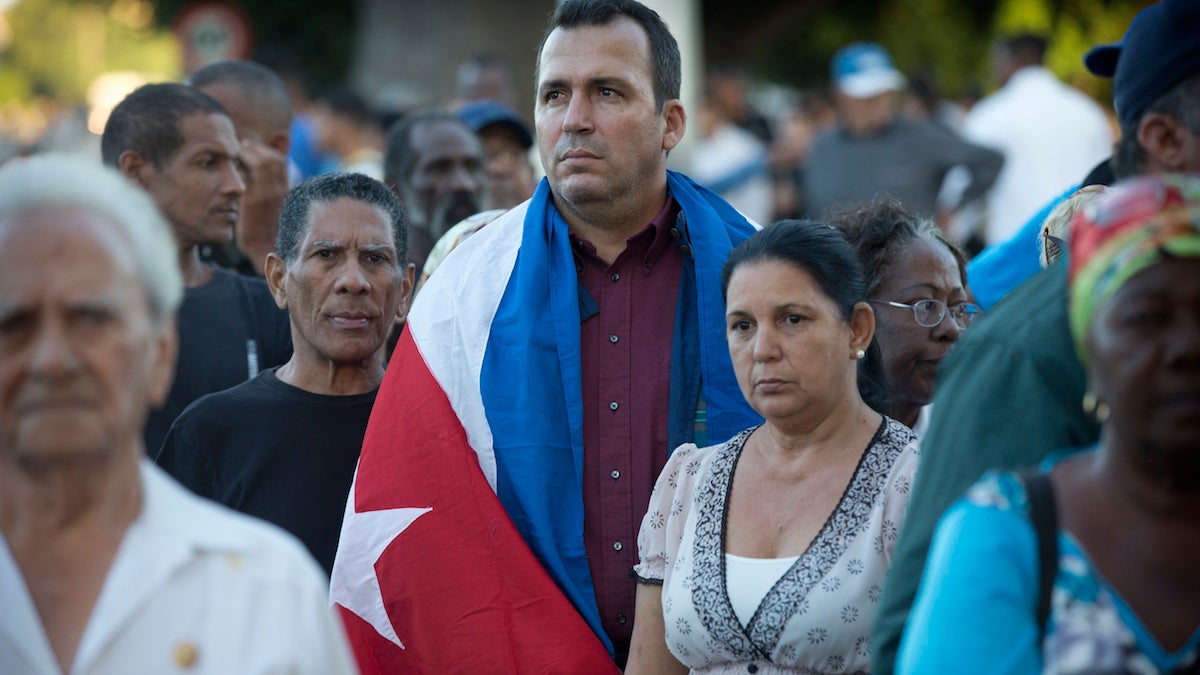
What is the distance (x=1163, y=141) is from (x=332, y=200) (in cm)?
274

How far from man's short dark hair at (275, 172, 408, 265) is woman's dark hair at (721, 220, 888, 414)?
53.6 inches

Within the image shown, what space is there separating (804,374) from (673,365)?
23.1 inches

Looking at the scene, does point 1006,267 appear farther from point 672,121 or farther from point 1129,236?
point 1129,236

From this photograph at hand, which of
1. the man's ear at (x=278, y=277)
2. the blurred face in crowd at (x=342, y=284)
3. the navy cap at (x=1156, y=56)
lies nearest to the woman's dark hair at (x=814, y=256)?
the navy cap at (x=1156, y=56)

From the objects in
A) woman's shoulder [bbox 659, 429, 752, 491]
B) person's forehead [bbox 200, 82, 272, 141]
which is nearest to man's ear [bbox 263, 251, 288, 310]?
woman's shoulder [bbox 659, 429, 752, 491]

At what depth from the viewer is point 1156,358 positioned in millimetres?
2359

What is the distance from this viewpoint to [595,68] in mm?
4492

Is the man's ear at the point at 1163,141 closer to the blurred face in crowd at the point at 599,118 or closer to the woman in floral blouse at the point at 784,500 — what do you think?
the woman in floral blouse at the point at 784,500

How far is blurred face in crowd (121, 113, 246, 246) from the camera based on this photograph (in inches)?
224

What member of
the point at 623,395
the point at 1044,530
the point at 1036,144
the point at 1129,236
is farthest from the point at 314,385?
→ the point at 1036,144

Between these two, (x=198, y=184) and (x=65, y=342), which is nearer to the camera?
(x=65, y=342)

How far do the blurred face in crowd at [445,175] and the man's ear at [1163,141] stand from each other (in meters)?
4.40

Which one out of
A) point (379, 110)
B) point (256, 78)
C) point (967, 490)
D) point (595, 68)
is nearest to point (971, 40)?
point (379, 110)

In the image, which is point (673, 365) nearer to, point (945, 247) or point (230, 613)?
point (945, 247)
